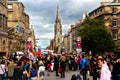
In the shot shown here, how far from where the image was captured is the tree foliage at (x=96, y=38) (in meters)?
88.7

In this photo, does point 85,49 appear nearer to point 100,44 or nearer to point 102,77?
point 100,44

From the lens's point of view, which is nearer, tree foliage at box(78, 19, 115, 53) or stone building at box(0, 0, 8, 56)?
stone building at box(0, 0, 8, 56)

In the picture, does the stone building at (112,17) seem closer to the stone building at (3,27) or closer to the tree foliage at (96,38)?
the tree foliage at (96,38)

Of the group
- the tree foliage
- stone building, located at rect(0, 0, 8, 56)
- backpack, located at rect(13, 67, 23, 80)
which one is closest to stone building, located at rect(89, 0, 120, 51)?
the tree foliage

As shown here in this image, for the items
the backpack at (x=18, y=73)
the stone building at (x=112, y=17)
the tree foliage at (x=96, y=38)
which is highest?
the stone building at (x=112, y=17)

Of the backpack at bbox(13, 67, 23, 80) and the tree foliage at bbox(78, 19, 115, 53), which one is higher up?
the tree foliage at bbox(78, 19, 115, 53)

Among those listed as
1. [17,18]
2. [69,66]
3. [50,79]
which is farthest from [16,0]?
[50,79]

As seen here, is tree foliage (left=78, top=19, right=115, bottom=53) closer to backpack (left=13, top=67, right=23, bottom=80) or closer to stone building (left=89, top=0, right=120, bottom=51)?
stone building (left=89, top=0, right=120, bottom=51)

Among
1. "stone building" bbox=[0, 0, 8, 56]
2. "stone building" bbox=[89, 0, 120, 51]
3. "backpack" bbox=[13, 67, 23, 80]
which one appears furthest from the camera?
"stone building" bbox=[89, 0, 120, 51]

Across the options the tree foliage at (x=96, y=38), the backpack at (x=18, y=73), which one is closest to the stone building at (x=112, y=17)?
the tree foliage at (x=96, y=38)

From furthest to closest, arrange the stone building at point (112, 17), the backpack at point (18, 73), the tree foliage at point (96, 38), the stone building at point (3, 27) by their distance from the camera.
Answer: the stone building at point (112, 17)
the tree foliage at point (96, 38)
the stone building at point (3, 27)
the backpack at point (18, 73)

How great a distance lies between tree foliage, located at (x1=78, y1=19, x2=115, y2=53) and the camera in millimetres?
88688

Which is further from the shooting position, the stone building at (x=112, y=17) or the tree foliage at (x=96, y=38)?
the stone building at (x=112, y=17)

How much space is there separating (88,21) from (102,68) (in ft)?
245
